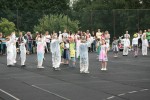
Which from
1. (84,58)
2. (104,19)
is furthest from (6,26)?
(84,58)

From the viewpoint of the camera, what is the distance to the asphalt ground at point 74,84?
1591 cm

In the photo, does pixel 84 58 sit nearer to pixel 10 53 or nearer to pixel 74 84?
pixel 74 84

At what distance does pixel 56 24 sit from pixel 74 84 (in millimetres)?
29041

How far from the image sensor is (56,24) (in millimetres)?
48000

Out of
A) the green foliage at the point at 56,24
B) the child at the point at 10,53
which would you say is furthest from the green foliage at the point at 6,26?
the child at the point at 10,53

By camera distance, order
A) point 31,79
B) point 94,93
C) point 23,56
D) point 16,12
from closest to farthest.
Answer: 1. point 94,93
2. point 31,79
3. point 23,56
4. point 16,12

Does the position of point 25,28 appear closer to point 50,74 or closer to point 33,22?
point 33,22

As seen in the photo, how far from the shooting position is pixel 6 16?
157ft

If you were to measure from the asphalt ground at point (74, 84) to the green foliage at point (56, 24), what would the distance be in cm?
2052

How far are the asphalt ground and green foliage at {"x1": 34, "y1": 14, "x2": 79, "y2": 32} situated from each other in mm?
20520

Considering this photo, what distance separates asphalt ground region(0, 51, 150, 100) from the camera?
15.9 m

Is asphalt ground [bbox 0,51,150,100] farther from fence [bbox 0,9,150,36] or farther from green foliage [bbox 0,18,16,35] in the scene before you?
fence [bbox 0,9,150,36]

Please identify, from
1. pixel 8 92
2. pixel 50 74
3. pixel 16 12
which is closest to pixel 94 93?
pixel 8 92

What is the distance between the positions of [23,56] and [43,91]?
11261 millimetres
